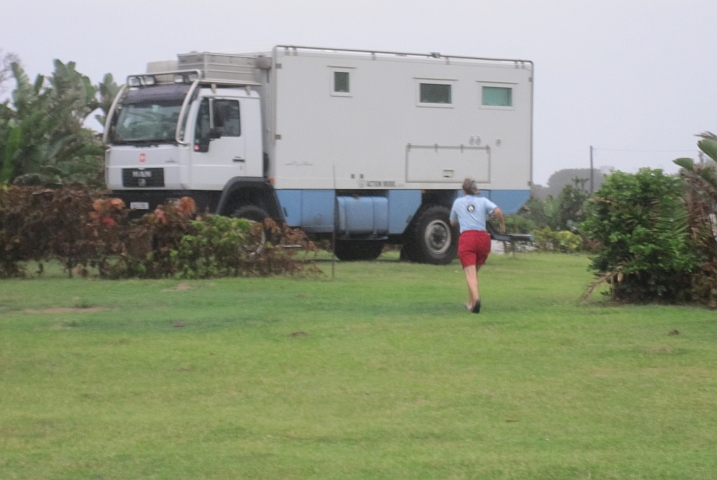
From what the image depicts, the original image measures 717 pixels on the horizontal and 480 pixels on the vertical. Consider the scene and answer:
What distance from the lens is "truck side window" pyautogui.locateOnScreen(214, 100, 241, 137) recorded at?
761 inches

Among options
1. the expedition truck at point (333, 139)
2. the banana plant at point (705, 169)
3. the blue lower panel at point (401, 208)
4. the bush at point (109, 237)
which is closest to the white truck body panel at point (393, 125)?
the expedition truck at point (333, 139)

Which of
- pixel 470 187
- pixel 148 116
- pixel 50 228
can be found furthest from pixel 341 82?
pixel 470 187

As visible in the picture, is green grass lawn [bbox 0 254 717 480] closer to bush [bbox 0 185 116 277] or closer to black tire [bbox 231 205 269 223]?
bush [bbox 0 185 116 277]

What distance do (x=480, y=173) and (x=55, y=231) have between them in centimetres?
868

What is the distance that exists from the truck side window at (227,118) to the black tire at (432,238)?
4.15 metres

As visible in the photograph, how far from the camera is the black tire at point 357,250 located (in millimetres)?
22547

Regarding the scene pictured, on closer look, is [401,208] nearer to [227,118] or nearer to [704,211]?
[227,118]

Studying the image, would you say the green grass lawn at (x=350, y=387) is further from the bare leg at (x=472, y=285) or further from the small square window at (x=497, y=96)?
the small square window at (x=497, y=96)

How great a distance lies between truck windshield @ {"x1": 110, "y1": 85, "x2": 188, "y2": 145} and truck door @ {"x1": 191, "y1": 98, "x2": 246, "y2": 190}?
16.5 inches

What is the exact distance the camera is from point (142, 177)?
63.9 feet

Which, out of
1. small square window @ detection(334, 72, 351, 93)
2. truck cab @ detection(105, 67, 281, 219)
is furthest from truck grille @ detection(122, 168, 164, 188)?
small square window @ detection(334, 72, 351, 93)

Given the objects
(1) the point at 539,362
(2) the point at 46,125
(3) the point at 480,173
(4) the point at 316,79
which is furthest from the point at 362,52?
(1) the point at 539,362

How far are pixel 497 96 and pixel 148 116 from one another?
268 inches

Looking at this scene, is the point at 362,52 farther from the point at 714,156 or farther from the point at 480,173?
the point at 714,156
